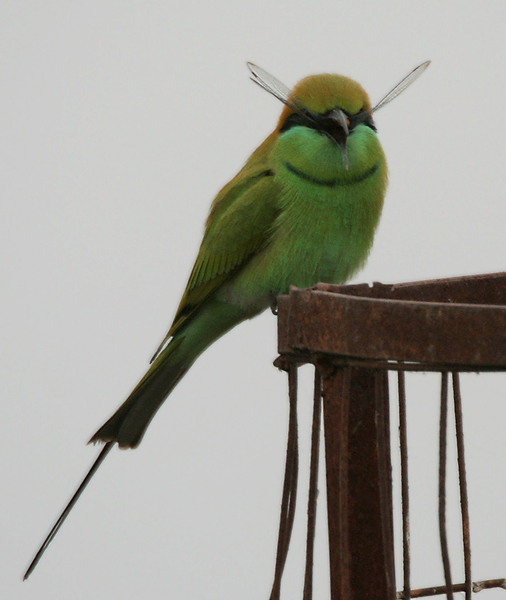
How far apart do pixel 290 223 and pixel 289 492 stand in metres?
0.96

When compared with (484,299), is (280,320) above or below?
below

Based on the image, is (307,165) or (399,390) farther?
(307,165)

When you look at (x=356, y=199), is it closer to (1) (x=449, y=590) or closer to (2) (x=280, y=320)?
(2) (x=280, y=320)

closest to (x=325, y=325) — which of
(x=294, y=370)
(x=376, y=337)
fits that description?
(x=376, y=337)

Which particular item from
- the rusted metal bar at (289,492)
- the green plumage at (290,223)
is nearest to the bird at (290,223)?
the green plumage at (290,223)

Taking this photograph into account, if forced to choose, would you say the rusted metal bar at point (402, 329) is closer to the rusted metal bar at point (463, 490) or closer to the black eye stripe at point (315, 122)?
the rusted metal bar at point (463, 490)

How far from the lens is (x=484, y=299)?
1.36m

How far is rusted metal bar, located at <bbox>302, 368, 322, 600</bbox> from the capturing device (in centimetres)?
108

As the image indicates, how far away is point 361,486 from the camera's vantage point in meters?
1.09

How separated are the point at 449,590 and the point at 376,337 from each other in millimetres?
371

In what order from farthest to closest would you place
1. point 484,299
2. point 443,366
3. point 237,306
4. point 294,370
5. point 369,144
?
point 237,306 → point 369,144 → point 484,299 → point 294,370 → point 443,366

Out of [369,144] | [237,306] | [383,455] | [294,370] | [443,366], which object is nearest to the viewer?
[443,366]

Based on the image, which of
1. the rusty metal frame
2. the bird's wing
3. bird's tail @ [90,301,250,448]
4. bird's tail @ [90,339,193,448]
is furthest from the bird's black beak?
the rusty metal frame

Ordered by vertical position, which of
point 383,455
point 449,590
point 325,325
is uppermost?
point 325,325
